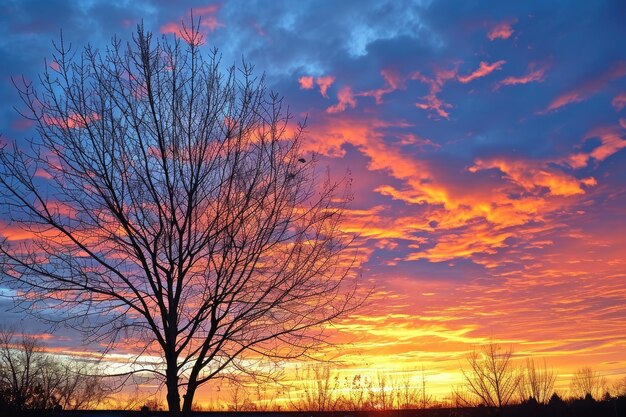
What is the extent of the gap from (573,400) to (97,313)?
25259mm

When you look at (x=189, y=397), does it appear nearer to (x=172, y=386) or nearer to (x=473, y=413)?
(x=172, y=386)

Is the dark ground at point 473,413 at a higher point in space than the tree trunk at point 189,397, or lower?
lower

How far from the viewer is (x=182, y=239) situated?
1108 centimetres

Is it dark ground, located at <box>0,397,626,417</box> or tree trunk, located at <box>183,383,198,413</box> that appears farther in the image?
dark ground, located at <box>0,397,626,417</box>

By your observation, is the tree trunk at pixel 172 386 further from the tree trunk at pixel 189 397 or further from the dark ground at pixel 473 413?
the dark ground at pixel 473 413

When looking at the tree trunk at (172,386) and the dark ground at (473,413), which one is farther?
the dark ground at (473,413)

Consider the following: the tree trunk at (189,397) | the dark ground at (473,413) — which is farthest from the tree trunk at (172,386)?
the dark ground at (473,413)

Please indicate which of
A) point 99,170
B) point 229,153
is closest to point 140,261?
point 99,170

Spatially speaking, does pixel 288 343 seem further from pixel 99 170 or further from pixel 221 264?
pixel 99 170

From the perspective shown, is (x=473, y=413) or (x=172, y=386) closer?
(x=172, y=386)

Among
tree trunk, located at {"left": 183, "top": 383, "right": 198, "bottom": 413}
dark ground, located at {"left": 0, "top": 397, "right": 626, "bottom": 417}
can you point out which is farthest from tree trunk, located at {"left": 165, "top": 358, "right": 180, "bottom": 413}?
dark ground, located at {"left": 0, "top": 397, "right": 626, "bottom": 417}

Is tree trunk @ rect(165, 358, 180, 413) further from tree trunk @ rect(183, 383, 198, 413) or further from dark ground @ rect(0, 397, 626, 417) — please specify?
dark ground @ rect(0, 397, 626, 417)

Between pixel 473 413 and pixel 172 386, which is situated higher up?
pixel 172 386

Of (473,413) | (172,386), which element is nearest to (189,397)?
(172,386)
